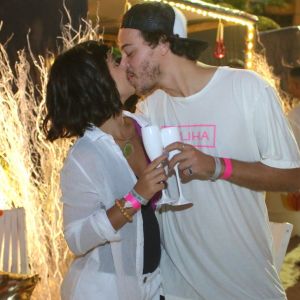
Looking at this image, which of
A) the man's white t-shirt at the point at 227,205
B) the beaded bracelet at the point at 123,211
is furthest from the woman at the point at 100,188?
the man's white t-shirt at the point at 227,205

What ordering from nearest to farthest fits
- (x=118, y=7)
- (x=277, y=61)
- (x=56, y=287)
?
(x=56, y=287)
(x=118, y=7)
(x=277, y=61)

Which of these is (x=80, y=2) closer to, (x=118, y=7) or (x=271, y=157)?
(x=118, y=7)

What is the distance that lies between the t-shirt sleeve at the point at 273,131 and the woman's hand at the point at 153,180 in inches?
12.9

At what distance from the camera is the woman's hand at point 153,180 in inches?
63.0

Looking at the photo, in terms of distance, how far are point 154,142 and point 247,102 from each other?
1.08 ft

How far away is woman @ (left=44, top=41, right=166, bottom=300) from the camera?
1659 millimetres

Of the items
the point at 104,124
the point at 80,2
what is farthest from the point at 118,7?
the point at 104,124

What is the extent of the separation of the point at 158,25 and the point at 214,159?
0.51 m

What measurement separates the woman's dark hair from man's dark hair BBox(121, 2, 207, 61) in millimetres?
170

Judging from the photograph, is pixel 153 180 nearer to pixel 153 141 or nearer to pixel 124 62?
pixel 153 141

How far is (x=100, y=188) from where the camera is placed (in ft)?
5.58

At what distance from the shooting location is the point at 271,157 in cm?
171

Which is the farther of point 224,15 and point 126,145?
point 224,15

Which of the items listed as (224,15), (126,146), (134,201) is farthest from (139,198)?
(224,15)
